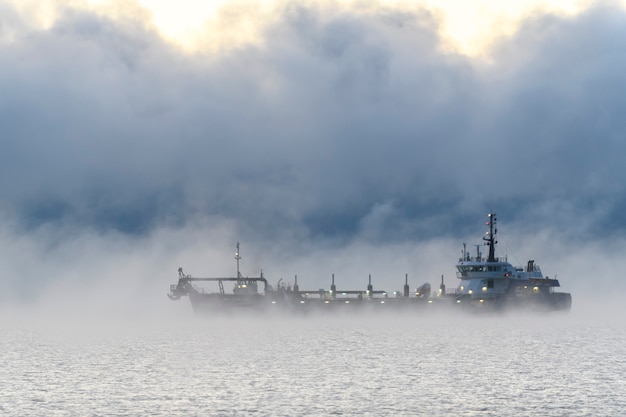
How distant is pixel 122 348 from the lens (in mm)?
161500

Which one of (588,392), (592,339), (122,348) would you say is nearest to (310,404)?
(588,392)

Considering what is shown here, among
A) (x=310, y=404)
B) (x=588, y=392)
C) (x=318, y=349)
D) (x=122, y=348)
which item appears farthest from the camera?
(x=122, y=348)

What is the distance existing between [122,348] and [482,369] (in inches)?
2701

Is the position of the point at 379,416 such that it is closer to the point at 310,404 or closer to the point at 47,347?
the point at 310,404

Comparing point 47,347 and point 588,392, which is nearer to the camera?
point 588,392

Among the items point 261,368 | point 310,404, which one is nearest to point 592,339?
point 261,368

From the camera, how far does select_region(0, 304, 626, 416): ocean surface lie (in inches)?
3302

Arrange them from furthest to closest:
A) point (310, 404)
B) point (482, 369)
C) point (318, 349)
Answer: point (318, 349) → point (482, 369) → point (310, 404)

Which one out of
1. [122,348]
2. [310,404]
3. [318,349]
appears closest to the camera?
[310,404]

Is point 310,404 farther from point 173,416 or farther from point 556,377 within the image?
point 556,377

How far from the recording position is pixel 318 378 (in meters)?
107

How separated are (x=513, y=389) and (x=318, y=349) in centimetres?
5427

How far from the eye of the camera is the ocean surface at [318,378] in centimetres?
8388

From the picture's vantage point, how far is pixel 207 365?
120 m
